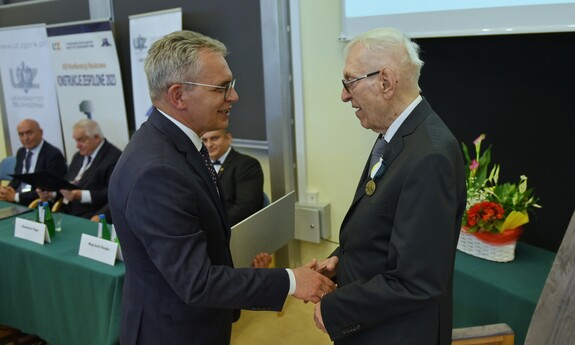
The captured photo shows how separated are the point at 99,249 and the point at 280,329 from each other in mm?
1331

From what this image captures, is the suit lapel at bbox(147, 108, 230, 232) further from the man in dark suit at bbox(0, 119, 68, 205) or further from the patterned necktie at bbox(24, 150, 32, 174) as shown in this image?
the patterned necktie at bbox(24, 150, 32, 174)

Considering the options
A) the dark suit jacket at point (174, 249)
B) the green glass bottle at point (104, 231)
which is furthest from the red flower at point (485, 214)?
the green glass bottle at point (104, 231)

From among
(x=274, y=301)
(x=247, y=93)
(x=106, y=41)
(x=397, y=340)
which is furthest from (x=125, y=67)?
(x=397, y=340)

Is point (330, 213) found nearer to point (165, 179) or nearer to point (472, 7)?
point (472, 7)

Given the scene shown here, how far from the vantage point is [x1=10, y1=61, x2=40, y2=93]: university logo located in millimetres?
4785

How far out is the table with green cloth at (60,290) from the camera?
7.02ft

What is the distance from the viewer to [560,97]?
2.23m

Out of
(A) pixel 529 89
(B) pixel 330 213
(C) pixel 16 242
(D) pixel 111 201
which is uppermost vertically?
(A) pixel 529 89

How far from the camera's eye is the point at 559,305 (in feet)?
3.48

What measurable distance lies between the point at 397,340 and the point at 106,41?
144 inches

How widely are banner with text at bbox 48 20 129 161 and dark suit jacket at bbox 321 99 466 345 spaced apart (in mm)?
3295

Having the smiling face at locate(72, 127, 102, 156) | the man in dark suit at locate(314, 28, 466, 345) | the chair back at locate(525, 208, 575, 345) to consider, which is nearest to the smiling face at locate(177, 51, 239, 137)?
the man in dark suit at locate(314, 28, 466, 345)

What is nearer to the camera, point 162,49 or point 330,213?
point 162,49

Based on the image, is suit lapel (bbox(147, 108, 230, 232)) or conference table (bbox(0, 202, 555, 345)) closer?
suit lapel (bbox(147, 108, 230, 232))
